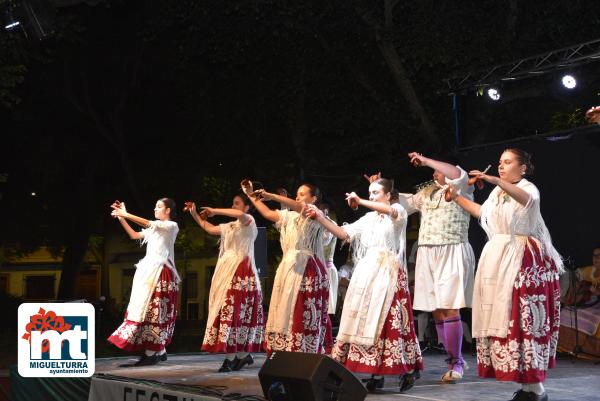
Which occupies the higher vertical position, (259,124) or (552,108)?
(259,124)

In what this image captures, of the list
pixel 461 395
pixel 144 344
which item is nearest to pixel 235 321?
pixel 144 344

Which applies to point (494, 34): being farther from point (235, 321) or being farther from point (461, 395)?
point (461, 395)

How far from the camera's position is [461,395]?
5.84 m

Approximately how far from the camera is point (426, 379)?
694 cm

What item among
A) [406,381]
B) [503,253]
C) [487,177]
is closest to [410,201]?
[406,381]

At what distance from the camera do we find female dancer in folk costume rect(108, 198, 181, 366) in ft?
27.9

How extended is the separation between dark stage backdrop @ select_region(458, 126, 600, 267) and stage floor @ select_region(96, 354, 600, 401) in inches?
51.7

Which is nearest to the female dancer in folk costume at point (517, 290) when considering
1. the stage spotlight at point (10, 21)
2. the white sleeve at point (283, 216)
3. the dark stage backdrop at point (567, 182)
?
the white sleeve at point (283, 216)

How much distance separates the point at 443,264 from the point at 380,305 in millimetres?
1002

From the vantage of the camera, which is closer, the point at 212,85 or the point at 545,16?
the point at 545,16

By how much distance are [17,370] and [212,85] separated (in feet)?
33.1

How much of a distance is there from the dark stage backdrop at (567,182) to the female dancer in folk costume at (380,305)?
10.6 ft

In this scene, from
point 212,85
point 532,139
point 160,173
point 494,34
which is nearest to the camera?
point 532,139

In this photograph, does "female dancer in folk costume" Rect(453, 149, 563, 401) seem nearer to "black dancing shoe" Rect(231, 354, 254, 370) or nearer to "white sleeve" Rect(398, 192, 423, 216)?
"white sleeve" Rect(398, 192, 423, 216)
